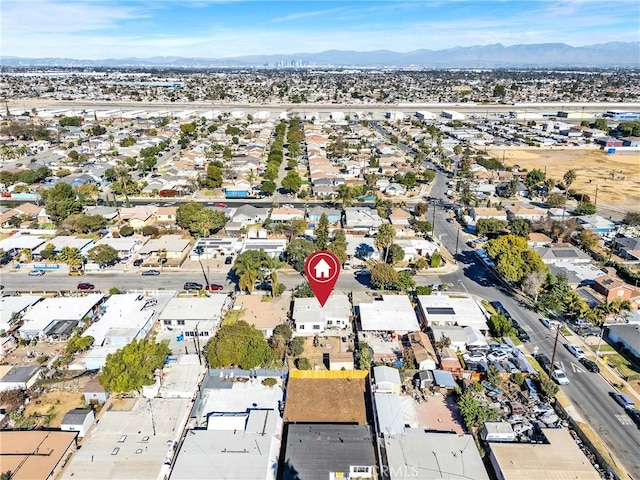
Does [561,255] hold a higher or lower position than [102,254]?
lower

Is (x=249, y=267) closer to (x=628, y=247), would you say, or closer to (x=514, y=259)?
(x=514, y=259)

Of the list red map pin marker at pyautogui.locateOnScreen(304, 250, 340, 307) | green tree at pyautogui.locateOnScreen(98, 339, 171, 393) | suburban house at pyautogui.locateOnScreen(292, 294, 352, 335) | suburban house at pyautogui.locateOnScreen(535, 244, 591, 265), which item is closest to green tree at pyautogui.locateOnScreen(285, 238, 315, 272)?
suburban house at pyautogui.locateOnScreen(292, 294, 352, 335)

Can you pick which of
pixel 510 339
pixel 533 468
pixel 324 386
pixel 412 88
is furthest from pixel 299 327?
pixel 412 88

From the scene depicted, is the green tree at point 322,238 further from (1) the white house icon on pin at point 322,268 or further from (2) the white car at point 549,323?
(1) the white house icon on pin at point 322,268

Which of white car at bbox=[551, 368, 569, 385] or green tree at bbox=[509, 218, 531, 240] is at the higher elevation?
green tree at bbox=[509, 218, 531, 240]

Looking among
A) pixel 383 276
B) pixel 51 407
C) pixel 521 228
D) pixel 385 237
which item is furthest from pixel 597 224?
pixel 51 407

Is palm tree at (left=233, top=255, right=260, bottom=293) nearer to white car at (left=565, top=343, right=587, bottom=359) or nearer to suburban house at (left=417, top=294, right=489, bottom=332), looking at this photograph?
suburban house at (left=417, top=294, right=489, bottom=332)

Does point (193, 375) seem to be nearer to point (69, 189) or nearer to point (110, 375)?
point (110, 375)

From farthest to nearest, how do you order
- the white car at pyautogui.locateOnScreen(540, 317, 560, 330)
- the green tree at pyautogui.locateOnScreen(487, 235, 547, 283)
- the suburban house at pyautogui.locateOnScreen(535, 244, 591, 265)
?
the suburban house at pyautogui.locateOnScreen(535, 244, 591, 265) < the green tree at pyautogui.locateOnScreen(487, 235, 547, 283) < the white car at pyautogui.locateOnScreen(540, 317, 560, 330)
